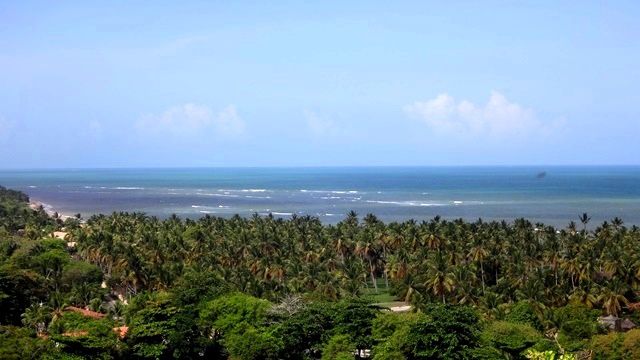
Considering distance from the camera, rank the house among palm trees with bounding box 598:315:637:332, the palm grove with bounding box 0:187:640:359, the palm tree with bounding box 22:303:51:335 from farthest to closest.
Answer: the house among palm trees with bounding box 598:315:637:332 < the palm tree with bounding box 22:303:51:335 < the palm grove with bounding box 0:187:640:359

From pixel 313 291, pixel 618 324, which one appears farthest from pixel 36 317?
pixel 618 324

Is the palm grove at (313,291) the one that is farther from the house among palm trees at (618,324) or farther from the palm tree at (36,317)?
the house among palm trees at (618,324)

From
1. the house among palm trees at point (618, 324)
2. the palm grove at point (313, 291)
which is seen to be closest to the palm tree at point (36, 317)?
the palm grove at point (313, 291)

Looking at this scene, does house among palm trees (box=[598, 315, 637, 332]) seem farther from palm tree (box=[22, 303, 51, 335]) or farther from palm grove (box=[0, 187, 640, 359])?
palm tree (box=[22, 303, 51, 335])

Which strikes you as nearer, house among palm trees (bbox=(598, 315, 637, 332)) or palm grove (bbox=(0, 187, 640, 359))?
palm grove (bbox=(0, 187, 640, 359))

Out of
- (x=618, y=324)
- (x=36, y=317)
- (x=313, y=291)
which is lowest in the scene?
(x=618, y=324)

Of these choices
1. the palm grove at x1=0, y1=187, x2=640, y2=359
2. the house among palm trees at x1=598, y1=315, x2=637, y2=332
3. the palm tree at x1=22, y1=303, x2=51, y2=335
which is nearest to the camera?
the palm grove at x1=0, y1=187, x2=640, y2=359

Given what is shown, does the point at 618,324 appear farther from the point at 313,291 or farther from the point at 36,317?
the point at 36,317

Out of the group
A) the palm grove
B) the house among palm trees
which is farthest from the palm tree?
the house among palm trees

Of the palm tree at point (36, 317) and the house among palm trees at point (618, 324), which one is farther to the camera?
the house among palm trees at point (618, 324)
